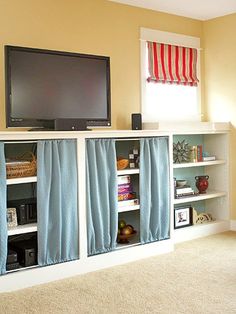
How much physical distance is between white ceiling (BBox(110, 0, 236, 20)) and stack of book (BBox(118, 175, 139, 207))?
6.02 feet

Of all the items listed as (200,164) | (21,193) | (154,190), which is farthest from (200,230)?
(21,193)

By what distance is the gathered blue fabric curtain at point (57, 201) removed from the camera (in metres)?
3.90

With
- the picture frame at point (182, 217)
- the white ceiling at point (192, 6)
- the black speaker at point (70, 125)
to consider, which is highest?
the white ceiling at point (192, 6)

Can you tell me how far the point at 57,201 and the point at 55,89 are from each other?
101 centimetres

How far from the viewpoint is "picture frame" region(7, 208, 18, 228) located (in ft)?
12.6

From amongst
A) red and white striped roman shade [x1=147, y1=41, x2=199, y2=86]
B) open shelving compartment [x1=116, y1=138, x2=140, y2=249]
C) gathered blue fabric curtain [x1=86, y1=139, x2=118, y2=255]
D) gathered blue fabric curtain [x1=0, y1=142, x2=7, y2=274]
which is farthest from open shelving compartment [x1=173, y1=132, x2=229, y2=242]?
gathered blue fabric curtain [x1=0, y1=142, x2=7, y2=274]

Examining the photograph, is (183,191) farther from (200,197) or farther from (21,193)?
(21,193)

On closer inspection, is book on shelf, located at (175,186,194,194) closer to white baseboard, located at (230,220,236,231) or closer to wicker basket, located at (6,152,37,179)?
white baseboard, located at (230,220,236,231)

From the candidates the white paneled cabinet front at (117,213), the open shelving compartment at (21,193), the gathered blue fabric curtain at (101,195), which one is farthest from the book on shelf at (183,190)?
the open shelving compartment at (21,193)

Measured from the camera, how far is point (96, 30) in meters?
4.86

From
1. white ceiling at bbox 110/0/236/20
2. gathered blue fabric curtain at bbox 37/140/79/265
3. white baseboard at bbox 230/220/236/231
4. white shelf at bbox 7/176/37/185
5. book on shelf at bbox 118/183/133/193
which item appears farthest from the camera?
white baseboard at bbox 230/220/236/231

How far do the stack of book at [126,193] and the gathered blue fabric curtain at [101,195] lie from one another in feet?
0.64

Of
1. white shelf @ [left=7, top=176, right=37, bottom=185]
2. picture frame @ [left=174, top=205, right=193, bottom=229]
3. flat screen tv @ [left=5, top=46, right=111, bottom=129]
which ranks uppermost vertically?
flat screen tv @ [left=5, top=46, right=111, bottom=129]

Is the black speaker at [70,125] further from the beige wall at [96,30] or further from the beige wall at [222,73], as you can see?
the beige wall at [222,73]
